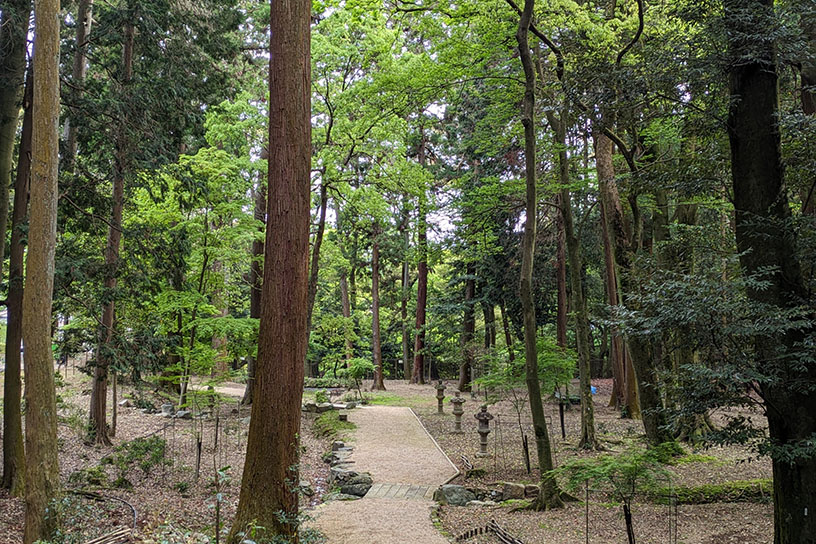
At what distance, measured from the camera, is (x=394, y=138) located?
1420cm

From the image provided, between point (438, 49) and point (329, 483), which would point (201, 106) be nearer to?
point (438, 49)

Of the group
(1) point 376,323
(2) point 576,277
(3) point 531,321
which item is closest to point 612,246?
(2) point 576,277

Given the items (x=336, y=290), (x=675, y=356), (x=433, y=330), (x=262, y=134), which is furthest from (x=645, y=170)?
(x=336, y=290)

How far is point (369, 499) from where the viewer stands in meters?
7.36

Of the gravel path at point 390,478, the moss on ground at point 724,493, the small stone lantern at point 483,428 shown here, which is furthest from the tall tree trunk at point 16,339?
the moss on ground at point 724,493

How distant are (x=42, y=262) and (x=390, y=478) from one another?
5.86 m

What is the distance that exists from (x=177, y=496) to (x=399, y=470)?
358 cm

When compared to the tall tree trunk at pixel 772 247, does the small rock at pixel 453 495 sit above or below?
below

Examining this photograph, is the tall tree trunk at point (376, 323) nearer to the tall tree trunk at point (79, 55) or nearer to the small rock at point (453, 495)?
the tall tree trunk at point (79, 55)

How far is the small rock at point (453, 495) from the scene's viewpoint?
715 centimetres

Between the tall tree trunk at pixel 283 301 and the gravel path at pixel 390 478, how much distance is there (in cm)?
58

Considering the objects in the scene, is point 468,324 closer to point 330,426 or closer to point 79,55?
point 330,426

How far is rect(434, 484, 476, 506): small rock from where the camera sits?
715 centimetres

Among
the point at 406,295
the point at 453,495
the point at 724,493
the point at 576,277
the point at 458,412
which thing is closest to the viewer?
the point at 724,493
